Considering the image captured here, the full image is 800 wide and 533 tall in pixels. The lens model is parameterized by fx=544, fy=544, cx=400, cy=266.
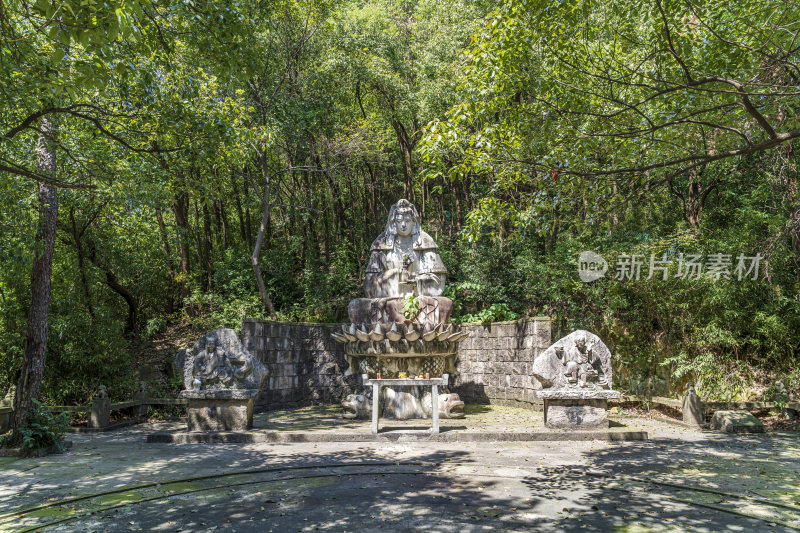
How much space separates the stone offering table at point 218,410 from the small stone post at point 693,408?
682 cm

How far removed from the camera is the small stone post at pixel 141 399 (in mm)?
9914

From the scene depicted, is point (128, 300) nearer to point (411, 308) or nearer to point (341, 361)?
point (341, 361)

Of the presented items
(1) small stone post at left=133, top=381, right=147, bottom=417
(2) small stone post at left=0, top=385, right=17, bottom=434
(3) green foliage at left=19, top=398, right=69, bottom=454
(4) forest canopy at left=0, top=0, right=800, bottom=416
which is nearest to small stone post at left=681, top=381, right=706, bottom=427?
(4) forest canopy at left=0, top=0, right=800, bottom=416

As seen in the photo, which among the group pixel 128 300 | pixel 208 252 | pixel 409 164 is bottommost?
pixel 128 300

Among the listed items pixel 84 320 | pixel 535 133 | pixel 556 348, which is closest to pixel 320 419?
pixel 556 348

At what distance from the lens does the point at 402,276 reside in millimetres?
10289

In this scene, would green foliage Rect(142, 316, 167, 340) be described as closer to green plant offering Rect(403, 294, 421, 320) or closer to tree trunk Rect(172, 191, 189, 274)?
tree trunk Rect(172, 191, 189, 274)

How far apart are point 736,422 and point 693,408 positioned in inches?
26.0

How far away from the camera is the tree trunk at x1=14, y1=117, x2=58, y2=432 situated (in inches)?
268

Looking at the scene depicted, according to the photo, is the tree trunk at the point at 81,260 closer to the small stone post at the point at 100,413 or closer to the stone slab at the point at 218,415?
the small stone post at the point at 100,413

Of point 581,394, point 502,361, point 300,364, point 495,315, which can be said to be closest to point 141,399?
point 300,364

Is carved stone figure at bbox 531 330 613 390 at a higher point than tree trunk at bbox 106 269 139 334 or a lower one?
lower

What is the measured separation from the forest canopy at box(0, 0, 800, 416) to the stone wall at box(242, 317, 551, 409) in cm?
128

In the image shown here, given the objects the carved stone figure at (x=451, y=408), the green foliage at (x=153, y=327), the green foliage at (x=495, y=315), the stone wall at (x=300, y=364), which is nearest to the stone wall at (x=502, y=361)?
the green foliage at (x=495, y=315)
